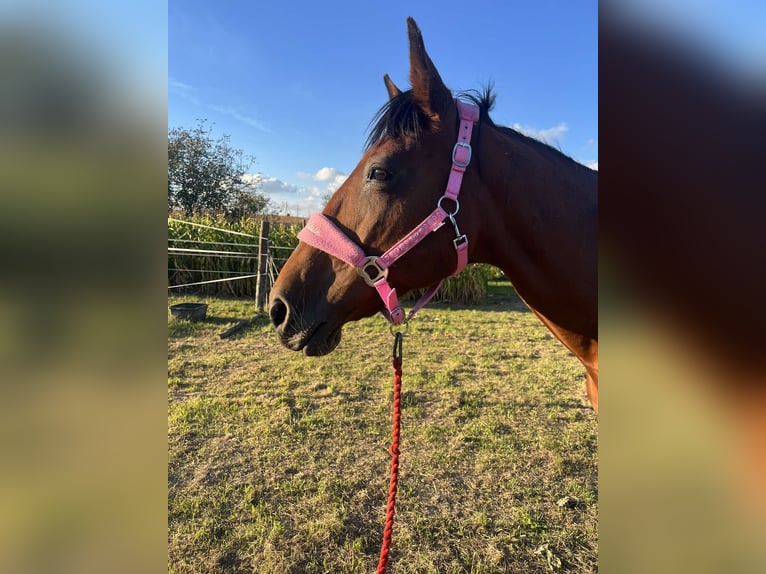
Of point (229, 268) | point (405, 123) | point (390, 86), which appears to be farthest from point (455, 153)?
point (229, 268)

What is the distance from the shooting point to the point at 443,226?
6.16 ft

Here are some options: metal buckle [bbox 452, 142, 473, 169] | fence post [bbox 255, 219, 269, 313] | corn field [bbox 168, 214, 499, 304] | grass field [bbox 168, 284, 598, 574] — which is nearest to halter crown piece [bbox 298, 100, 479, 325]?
metal buckle [bbox 452, 142, 473, 169]

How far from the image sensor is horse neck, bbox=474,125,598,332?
72.8 inches

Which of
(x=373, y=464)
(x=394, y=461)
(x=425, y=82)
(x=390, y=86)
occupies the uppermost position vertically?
(x=390, y=86)

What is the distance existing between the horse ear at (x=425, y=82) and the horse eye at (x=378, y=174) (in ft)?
1.24

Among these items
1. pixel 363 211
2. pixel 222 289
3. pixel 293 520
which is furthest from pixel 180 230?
pixel 363 211

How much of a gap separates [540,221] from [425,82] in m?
0.84

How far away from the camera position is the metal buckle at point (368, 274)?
1.86 m

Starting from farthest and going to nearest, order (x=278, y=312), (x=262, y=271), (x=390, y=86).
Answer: (x=262, y=271), (x=390, y=86), (x=278, y=312)
